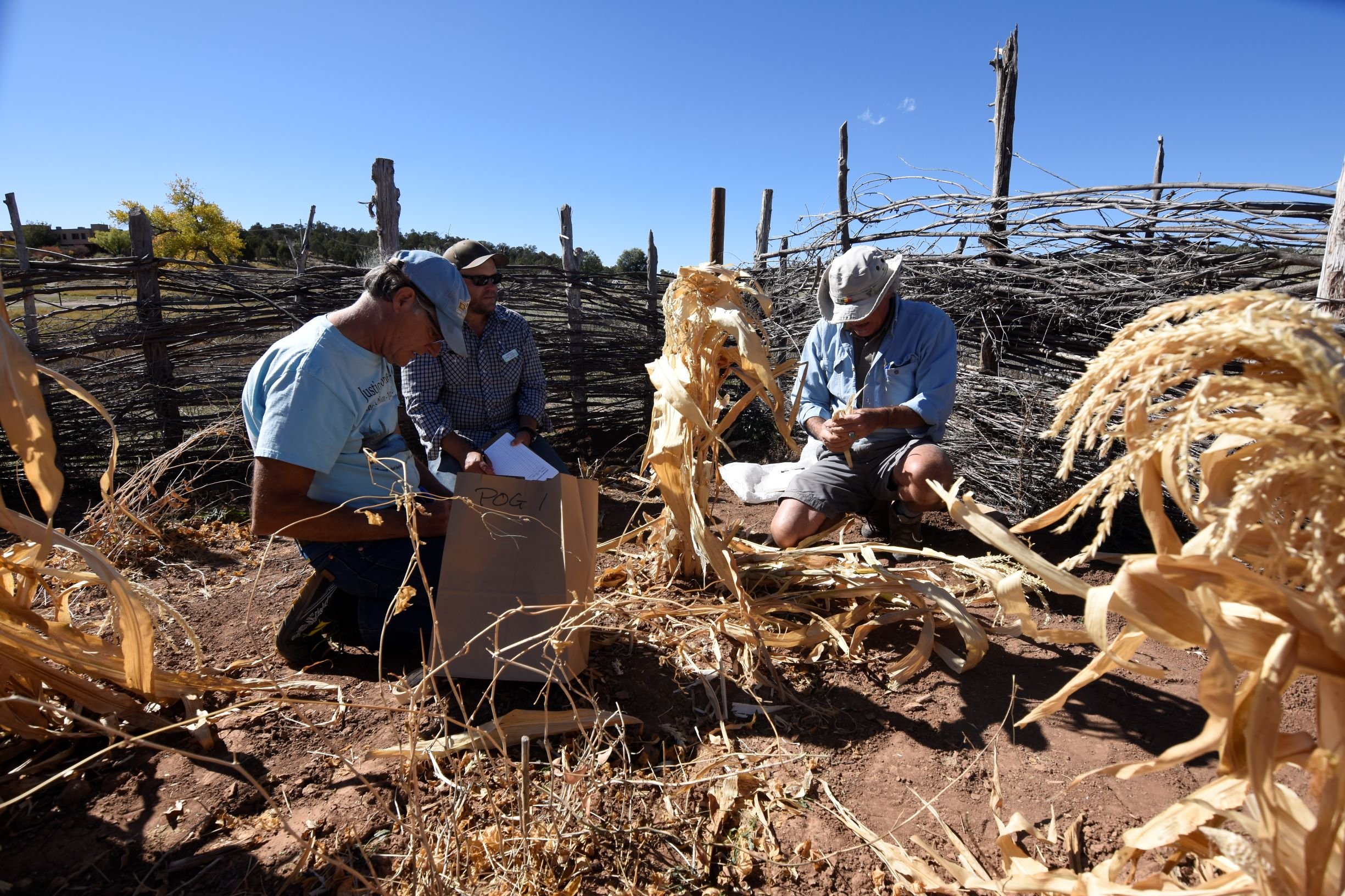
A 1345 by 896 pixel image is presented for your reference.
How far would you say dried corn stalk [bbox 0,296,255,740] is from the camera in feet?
3.99

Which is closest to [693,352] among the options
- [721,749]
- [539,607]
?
[539,607]

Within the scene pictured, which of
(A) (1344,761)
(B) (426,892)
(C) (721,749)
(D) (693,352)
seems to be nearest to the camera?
(A) (1344,761)

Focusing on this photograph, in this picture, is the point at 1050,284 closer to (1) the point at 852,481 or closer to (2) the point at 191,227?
(1) the point at 852,481

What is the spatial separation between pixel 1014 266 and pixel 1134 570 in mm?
3473

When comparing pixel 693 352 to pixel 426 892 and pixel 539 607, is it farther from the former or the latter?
pixel 426 892

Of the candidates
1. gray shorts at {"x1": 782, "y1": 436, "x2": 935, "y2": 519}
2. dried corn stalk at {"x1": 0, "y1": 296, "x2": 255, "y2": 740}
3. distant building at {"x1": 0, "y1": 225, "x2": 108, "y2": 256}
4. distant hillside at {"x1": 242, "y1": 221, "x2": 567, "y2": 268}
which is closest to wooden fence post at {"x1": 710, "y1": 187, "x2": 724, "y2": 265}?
gray shorts at {"x1": 782, "y1": 436, "x2": 935, "y2": 519}

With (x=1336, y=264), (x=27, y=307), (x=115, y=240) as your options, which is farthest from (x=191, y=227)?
(x=1336, y=264)

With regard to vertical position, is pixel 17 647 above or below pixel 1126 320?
below

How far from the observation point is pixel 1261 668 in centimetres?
81

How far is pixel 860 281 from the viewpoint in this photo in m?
2.75

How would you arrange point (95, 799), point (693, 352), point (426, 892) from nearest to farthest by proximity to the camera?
point (426, 892) < point (95, 799) < point (693, 352)

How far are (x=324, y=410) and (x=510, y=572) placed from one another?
0.70 meters

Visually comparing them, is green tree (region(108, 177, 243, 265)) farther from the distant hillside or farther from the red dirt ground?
the red dirt ground

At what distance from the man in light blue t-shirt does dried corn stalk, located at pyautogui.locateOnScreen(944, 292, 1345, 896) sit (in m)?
1.64
